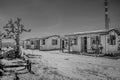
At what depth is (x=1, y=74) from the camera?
682 cm

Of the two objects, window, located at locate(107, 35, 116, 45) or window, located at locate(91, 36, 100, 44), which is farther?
window, located at locate(91, 36, 100, 44)

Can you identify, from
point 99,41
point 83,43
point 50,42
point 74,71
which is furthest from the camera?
point 50,42

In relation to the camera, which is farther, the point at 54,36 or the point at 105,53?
the point at 54,36

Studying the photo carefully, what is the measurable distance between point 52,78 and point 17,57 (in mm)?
9157

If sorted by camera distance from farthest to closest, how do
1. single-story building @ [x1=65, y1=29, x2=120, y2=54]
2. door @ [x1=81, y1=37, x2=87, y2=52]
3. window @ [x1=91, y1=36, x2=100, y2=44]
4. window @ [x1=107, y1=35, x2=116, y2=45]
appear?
door @ [x1=81, y1=37, x2=87, y2=52] → window @ [x1=91, y1=36, x2=100, y2=44] → window @ [x1=107, y1=35, x2=116, y2=45] → single-story building @ [x1=65, y1=29, x2=120, y2=54]

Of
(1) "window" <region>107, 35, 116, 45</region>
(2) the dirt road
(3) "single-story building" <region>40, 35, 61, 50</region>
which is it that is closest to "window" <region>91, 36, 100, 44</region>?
(1) "window" <region>107, 35, 116, 45</region>

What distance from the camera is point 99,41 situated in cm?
1722

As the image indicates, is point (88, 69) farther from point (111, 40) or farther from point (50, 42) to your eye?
point (50, 42)

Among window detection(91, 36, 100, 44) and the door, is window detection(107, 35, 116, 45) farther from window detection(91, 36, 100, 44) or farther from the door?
the door

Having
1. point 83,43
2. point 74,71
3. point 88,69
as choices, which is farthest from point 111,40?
point 74,71

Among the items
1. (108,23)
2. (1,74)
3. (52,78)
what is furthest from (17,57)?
(108,23)

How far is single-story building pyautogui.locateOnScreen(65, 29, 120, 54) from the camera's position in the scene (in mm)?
16498

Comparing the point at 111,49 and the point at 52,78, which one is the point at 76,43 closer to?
the point at 111,49

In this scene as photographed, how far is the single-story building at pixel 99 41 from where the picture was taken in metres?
16.5
